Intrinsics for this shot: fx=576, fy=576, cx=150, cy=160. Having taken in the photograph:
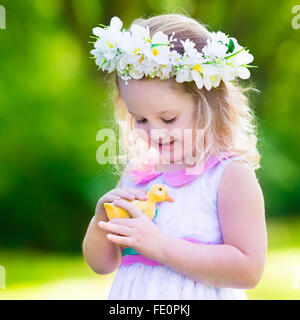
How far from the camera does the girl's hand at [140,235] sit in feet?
6.80

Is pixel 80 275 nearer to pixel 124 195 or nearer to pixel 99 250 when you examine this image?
pixel 99 250

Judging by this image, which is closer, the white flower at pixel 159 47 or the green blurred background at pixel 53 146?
the white flower at pixel 159 47

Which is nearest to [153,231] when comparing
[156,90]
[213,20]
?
[156,90]

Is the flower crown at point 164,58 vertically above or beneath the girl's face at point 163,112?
above

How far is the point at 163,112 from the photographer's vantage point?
2123 millimetres

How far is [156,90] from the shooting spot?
214 centimetres

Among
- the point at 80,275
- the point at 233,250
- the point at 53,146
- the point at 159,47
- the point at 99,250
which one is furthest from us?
the point at 53,146

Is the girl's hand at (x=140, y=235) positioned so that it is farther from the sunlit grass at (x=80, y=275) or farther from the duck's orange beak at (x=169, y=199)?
the sunlit grass at (x=80, y=275)

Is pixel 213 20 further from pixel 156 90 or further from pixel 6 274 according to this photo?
pixel 156 90

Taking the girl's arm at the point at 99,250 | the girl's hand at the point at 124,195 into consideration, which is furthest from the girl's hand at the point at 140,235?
the girl's arm at the point at 99,250

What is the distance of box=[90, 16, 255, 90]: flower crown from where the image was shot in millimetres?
2148

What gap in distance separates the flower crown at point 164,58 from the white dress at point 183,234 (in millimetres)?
342

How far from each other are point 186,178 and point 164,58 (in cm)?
48

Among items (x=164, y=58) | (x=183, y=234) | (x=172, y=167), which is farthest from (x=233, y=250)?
(x=164, y=58)
